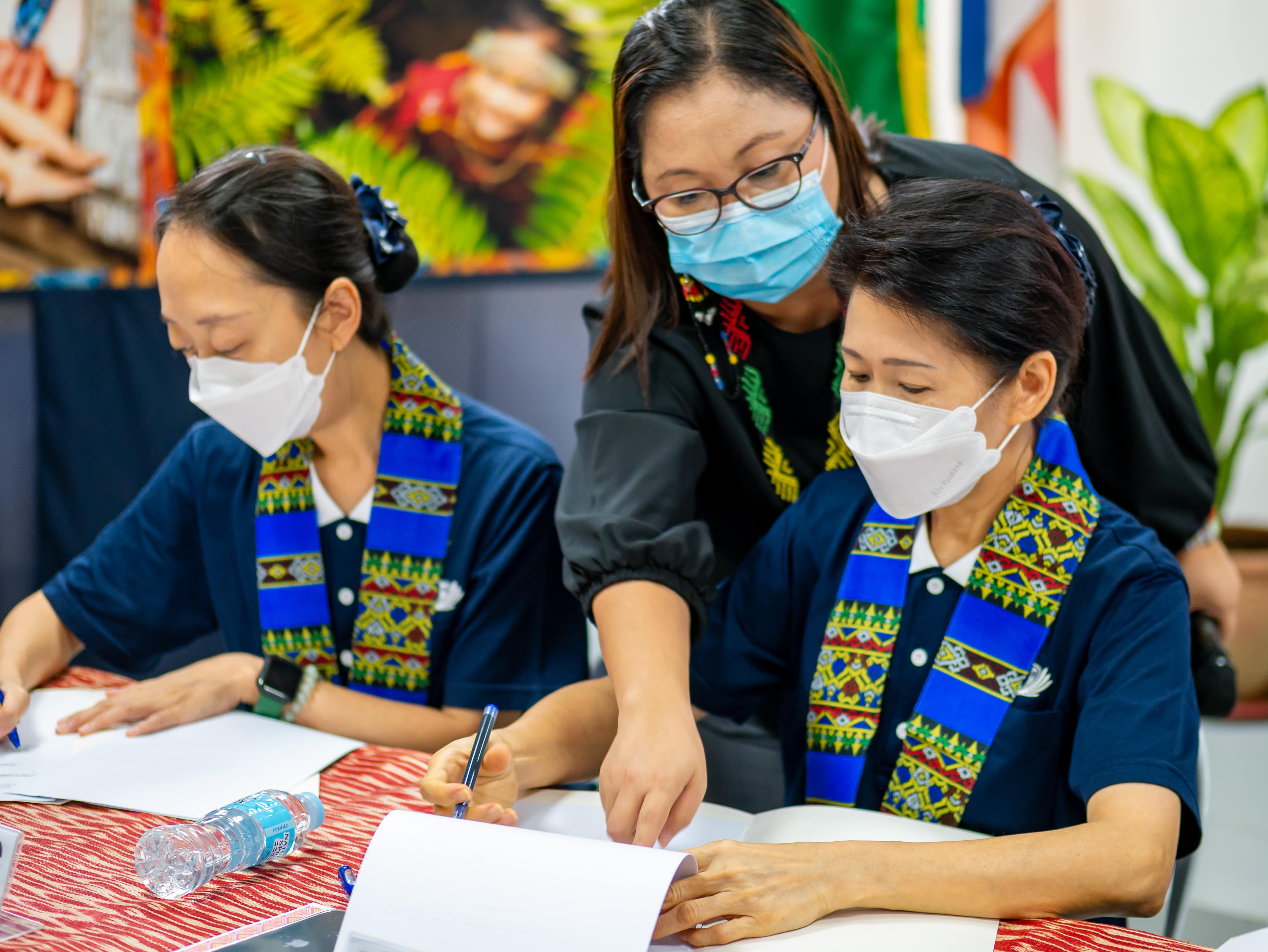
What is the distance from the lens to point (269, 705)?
1477mm

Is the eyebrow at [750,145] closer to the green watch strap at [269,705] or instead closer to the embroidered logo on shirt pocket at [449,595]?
the embroidered logo on shirt pocket at [449,595]

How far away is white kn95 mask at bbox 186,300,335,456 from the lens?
1.52 metres

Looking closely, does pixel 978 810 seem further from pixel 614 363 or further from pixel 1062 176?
pixel 1062 176

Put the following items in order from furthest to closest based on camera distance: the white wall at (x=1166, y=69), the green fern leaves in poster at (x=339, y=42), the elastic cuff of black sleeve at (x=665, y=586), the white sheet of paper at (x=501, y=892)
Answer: the white wall at (x=1166, y=69) < the green fern leaves in poster at (x=339, y=42) < the elastic cuff of black sleeve at (x=665, y=586) < the white sheet of paper at (x=501, y=892)

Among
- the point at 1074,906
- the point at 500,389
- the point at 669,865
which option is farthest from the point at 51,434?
the point at 1074,906

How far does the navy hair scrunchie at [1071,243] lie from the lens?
1.32m

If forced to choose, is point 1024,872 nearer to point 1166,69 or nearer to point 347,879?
point 347,879

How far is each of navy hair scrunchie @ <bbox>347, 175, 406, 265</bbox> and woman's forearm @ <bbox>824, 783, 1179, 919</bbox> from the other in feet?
3.77

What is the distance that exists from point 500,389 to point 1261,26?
2724mm

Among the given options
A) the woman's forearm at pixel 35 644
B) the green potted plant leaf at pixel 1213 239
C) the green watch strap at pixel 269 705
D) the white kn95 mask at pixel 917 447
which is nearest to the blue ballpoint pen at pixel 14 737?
the woman's forearm at pixel 35 644

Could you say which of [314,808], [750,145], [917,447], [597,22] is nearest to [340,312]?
[750,145]

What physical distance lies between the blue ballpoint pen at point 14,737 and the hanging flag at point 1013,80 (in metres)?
3.22

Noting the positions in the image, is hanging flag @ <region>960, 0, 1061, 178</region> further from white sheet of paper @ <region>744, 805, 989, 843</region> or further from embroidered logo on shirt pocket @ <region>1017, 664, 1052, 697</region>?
white sheet of paper @ <region>744, 805, 989, 843</region>

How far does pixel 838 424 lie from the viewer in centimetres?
141
